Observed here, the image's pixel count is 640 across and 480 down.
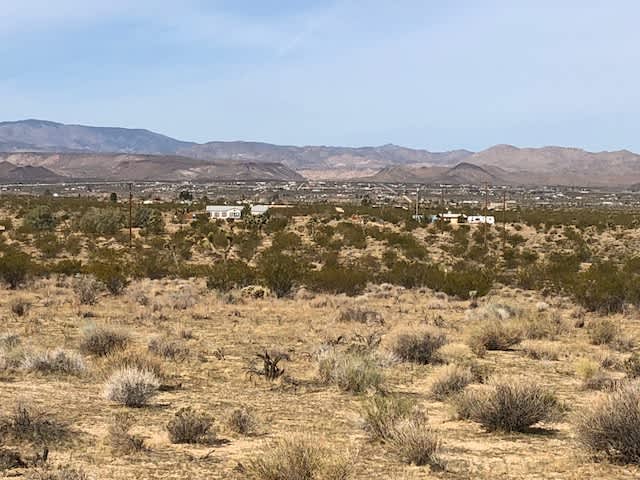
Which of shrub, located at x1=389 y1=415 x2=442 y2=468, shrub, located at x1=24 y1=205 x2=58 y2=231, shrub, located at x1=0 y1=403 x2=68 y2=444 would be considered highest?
shrub, located at x1=389 y1=415 x2=442 y2=468

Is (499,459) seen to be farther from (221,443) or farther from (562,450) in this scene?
(221,443)

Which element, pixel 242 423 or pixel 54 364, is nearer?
pixel 242 423

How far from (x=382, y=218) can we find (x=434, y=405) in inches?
2055

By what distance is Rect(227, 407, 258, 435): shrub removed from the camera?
10.5m

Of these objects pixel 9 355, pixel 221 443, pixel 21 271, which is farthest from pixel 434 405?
pixel 21 271

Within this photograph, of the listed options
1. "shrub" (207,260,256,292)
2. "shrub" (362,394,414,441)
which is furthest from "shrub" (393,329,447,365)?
"shrub" (207,260,256,292)

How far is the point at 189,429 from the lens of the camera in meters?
10.0

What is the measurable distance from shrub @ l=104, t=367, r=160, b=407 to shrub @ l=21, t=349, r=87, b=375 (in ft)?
6.75

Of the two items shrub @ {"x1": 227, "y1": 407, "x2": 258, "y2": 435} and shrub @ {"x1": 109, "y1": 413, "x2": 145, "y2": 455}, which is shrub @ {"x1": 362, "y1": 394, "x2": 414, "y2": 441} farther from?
shrub @ {"x1": 109, "y1": 413, "x2": 145, "y2": 455}

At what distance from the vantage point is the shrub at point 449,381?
1292 cm

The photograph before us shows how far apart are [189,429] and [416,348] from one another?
7.25 m

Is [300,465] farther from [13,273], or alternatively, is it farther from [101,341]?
[13,273]

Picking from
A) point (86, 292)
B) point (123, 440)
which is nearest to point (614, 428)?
point (123, 440)

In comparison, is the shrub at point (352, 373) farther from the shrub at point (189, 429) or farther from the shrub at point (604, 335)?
the shrub at point (604, 335)
